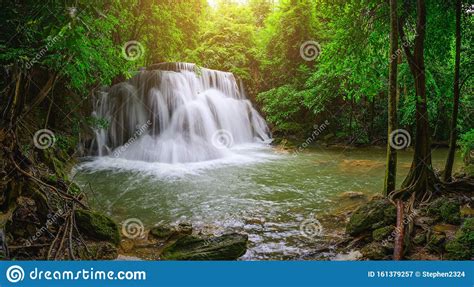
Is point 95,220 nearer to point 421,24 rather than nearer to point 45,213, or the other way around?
point 45,213

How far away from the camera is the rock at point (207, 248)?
5020 mm

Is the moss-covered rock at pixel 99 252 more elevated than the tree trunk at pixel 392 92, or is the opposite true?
the tree trunk at pixel 392 92

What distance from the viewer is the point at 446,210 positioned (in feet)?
18.7

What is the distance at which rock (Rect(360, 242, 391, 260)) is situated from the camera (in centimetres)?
484

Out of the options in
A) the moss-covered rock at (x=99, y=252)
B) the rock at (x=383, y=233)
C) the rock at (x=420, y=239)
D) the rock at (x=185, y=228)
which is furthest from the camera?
the rock at (x=185, y=228)

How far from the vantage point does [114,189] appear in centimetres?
927

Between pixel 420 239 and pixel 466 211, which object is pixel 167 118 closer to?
pixel 466 211

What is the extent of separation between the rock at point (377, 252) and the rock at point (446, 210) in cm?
151

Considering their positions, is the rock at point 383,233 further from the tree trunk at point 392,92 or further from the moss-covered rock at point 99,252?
the moss-covered rock at point 99,252

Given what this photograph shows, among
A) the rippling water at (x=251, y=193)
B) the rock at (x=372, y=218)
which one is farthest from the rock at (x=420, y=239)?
the rippling water at (x=251, y=193)

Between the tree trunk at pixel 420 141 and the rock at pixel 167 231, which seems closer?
the rock at pixel 167 231

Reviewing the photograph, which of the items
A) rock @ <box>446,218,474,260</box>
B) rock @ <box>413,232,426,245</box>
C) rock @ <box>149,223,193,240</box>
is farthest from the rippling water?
rock @ <box>446,218,474,260</box>

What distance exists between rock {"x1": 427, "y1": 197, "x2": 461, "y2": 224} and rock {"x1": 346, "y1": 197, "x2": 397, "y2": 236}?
0.77m

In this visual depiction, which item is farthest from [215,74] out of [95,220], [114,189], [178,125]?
[95,220]
